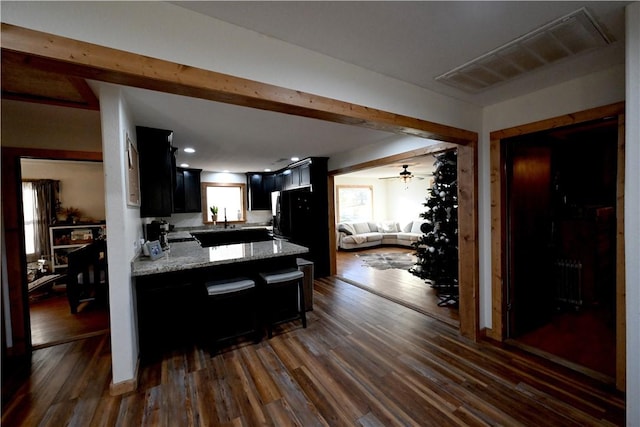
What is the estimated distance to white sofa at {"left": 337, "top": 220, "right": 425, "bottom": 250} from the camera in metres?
8.20

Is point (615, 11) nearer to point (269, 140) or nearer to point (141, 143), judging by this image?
point (269, 140)

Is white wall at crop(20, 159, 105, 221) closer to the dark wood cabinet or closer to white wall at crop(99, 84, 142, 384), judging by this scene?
the dark wood cabinet

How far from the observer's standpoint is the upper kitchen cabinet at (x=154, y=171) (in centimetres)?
274

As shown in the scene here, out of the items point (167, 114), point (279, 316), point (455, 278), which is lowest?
point (279, 316)

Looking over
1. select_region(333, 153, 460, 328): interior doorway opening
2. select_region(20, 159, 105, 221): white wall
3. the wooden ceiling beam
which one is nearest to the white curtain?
select_region(20, 159, 105, 221): white wall

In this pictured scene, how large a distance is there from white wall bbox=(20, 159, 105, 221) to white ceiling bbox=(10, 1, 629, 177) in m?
4.02

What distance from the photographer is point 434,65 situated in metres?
1.95

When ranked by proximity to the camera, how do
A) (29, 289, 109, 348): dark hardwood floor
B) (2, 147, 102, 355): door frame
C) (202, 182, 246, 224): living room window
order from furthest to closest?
(202, 182, 246, 224): living room window, (29, 289, 109, 348): dark hardwood floor, (2, 147, 102, 355): door frame

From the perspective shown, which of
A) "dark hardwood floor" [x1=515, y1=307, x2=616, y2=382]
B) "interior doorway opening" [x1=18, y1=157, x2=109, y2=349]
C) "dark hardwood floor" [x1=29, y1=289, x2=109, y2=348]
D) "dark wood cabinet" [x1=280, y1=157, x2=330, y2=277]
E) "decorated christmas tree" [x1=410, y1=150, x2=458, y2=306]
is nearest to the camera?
"dark hardwood floor" [x1=515, y1=307, x2=616, y2=382]

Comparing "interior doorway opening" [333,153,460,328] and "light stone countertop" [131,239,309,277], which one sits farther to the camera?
"interior doorway opening" [333,153,460,328]

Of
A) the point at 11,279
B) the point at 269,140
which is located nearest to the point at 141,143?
the point at 269,140

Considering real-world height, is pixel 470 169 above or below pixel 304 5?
below

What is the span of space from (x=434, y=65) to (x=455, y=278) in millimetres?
2948

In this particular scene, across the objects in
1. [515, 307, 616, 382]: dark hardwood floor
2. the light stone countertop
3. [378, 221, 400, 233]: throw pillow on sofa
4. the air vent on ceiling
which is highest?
the air vent on ceiling
